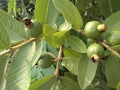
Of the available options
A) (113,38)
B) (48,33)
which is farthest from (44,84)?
(113,38)

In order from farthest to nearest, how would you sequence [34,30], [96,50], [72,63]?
[72,63], [34,30], [96,50]

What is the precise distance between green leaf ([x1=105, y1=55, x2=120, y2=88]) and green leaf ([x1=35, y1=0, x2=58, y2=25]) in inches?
9.5

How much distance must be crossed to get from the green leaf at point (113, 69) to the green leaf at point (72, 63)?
0.37 feet

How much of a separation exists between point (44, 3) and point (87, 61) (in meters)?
0.26

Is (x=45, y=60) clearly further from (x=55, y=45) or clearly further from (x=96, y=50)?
(x=96, y=50)

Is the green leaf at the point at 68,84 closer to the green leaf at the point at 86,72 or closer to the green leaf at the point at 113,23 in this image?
the green leaf at the point at 86,72

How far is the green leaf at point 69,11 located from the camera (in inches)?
42.5

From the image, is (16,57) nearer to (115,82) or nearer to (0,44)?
(0,44)

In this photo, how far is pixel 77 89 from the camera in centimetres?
125

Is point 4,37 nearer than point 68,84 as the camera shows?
Yes

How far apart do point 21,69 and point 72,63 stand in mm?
236

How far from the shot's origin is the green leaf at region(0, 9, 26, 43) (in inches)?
44.9

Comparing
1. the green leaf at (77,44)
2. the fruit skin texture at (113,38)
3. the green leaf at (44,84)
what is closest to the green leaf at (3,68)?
the green leaf at (44,84)

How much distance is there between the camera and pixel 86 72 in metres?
1.11
